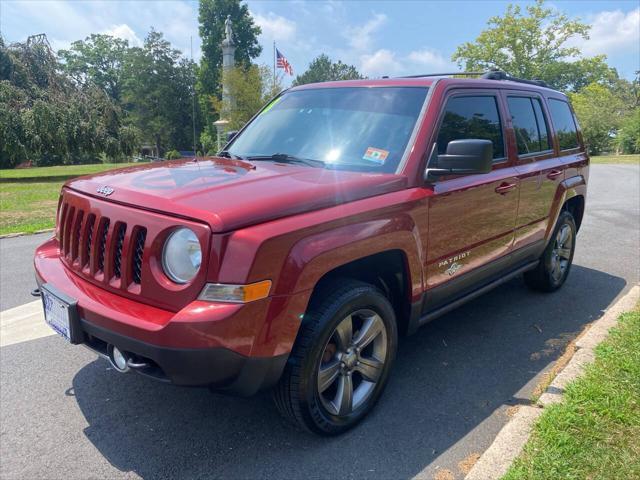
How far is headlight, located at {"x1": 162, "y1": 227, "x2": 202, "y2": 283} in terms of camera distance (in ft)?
7.55

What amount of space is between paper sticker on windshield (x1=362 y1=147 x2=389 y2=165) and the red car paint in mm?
175

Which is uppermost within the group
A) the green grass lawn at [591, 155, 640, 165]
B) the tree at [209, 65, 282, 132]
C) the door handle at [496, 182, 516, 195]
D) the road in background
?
the tree at [209, 65, 282, 132]

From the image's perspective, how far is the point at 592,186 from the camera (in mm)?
16047

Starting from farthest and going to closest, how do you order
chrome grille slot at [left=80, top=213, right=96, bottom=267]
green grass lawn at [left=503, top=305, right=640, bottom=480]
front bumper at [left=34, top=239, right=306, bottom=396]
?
chrome grille slot at [left=80, top=213, right=96, bottom=267] → green grass lawn at [left=503, top=305, right=640, bottom=480] → front bumper at [left=34, top=239, right=306, bottom=396]

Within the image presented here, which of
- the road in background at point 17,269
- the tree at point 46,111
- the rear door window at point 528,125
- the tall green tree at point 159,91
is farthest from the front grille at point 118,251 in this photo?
the tall green tree at point 159,91

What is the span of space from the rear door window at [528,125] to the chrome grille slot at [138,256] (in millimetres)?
3098

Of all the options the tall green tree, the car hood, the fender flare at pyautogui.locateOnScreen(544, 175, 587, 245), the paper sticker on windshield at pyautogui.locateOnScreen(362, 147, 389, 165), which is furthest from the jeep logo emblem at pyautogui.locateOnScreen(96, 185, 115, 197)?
the tall green tree

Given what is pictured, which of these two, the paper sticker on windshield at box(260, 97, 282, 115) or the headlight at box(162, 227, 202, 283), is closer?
the headlight at box(162, 227, 202, 283)

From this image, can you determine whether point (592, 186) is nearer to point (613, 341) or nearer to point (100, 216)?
point (613, 341)

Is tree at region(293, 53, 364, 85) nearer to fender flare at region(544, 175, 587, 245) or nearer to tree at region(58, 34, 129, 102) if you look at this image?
tree at region(58, 34, 129, 102)

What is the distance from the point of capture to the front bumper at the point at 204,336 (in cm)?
217

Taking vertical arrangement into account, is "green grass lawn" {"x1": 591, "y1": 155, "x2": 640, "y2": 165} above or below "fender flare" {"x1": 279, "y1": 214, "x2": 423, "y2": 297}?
below

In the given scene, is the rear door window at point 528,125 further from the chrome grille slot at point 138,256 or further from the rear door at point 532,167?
the chrome grille slot at point 138,256

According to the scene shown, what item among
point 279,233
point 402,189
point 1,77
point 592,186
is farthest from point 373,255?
point 1,77
